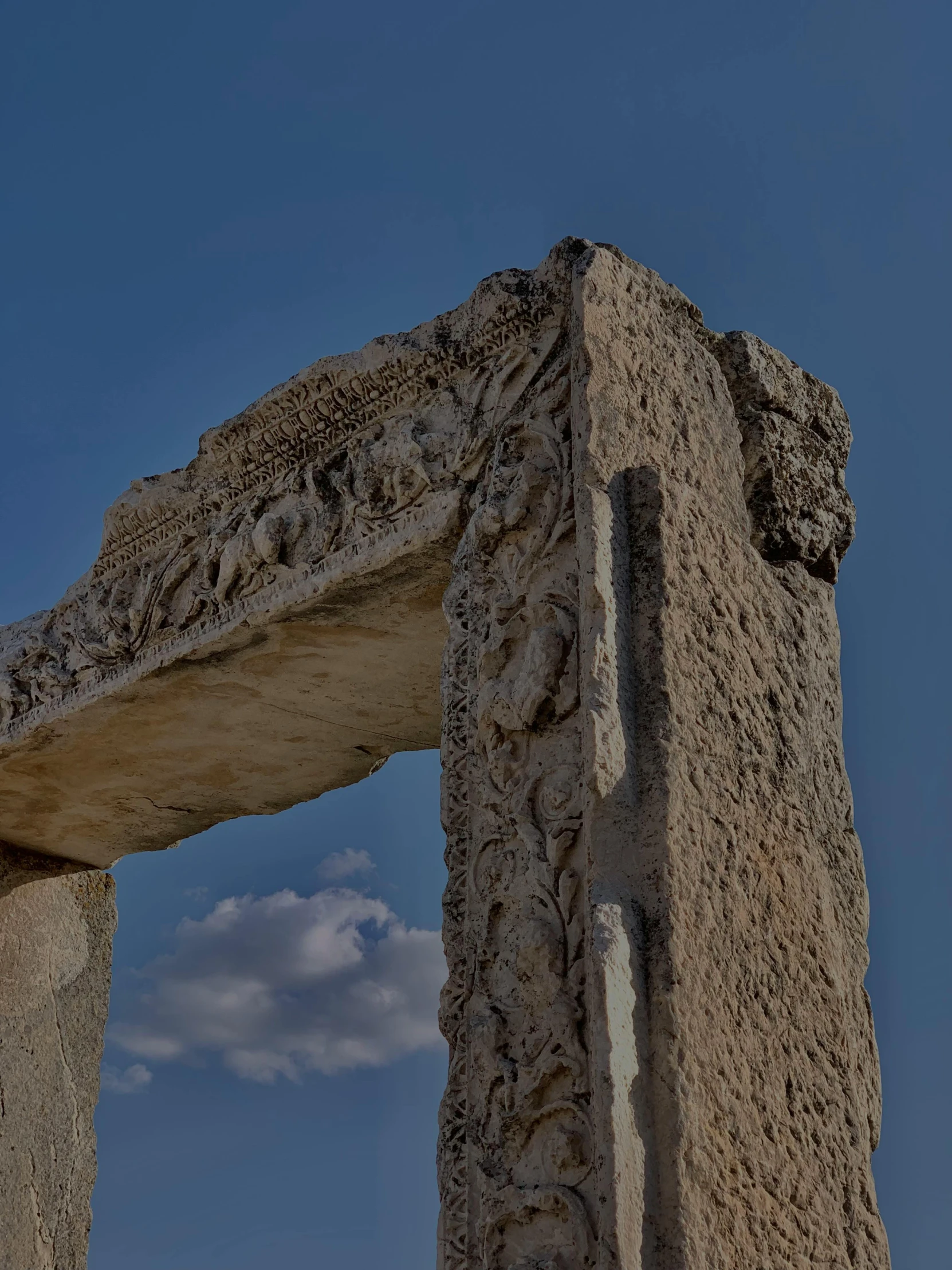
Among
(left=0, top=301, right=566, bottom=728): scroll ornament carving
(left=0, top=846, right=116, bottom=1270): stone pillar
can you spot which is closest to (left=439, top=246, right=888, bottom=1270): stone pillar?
(left=0, top=301, right=566, bottom=728): scroll ornament carving

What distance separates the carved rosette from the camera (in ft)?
8.30

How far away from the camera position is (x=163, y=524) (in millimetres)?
4406

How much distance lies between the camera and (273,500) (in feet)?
13.3

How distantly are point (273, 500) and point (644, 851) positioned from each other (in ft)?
5.92

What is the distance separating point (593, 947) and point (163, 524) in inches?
93.4

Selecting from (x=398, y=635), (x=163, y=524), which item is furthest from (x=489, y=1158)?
(x=163, y=524)

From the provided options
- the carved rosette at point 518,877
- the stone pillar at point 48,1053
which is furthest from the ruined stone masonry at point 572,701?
the stone pillar at point 48,1053

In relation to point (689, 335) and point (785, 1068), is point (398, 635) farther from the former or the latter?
point (785, 1068)

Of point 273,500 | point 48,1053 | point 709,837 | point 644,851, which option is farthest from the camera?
point 48,1053

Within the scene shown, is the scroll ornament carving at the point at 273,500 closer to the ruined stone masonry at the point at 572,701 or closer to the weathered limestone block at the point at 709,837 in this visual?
the ruined stone masonry at the point at 572,701

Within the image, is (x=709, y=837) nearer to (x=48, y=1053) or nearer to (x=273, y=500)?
(x=273, y=500)

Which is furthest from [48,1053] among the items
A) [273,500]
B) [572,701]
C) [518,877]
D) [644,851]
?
[644,851]

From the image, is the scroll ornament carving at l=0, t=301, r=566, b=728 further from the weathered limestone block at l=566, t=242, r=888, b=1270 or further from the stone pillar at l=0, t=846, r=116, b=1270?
the stone pillar at l=0, t=846, r=116, b=1270

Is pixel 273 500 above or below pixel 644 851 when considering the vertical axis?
above
